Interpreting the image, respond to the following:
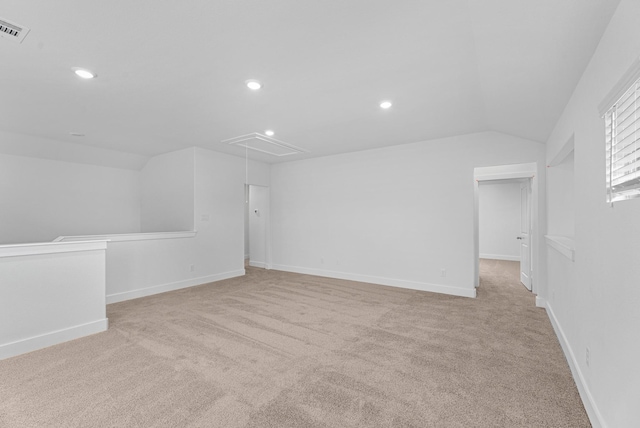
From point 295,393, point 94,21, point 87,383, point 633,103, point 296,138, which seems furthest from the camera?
point 296,138

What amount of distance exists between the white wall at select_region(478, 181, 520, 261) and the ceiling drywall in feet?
15.7

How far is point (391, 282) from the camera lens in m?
5.16

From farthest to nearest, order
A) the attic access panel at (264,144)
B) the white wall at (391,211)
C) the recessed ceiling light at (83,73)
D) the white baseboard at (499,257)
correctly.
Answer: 1. the white baseboard at (499,257)
2. the attic access panel at (264,144)
3. the white wall at (391,211)
4. the recessed ceiling light at (83,73)

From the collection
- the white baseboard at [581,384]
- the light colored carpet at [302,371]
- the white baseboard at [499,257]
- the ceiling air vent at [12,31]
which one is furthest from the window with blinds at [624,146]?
the white baseboard at [499,257]

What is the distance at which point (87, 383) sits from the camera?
2.11 meters

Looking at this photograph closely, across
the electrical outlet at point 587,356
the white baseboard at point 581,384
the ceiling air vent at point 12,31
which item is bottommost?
the white baseboard at point 581,384

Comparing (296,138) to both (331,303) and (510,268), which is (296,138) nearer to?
(331,303)

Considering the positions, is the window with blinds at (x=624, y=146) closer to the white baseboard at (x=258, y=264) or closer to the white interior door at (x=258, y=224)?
the white interior door at (x=258, y=224)

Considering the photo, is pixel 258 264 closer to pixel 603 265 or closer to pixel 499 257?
pixel 603 265

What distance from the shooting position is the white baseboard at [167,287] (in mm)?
4246

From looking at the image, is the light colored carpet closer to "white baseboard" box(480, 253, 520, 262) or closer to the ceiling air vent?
the ceiling air vent

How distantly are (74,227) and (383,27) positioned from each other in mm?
6450

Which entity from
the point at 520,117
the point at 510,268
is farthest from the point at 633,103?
the point at 510,268

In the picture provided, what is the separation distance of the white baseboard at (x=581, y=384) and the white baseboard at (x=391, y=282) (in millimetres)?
1457
